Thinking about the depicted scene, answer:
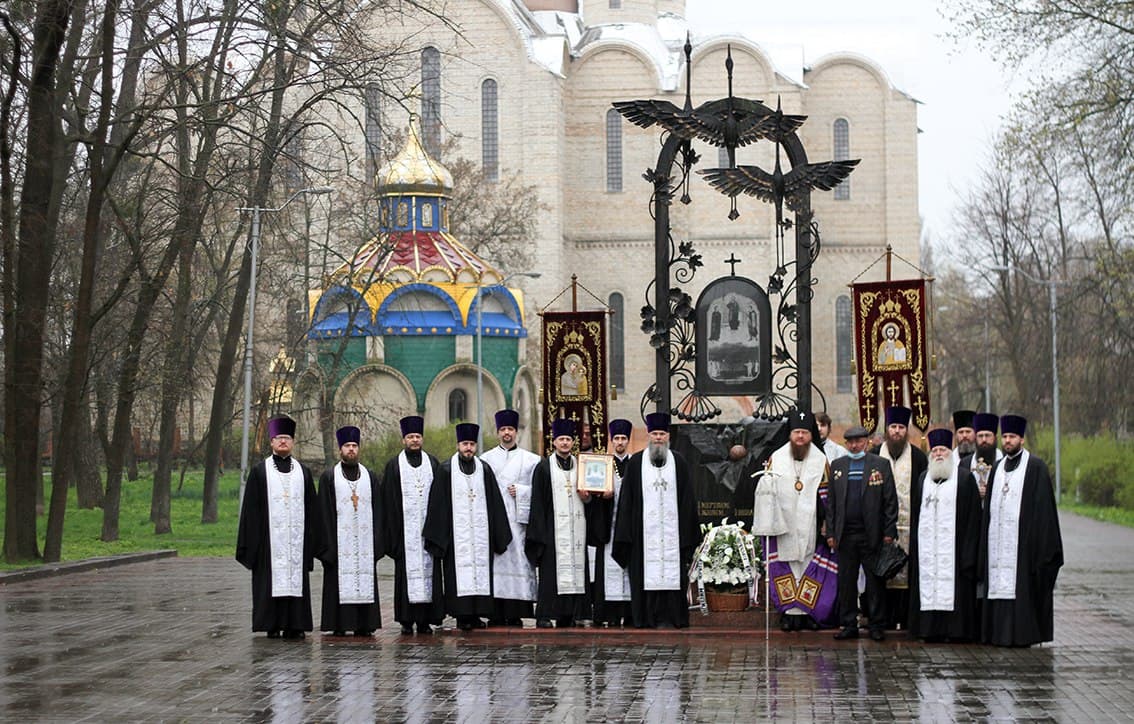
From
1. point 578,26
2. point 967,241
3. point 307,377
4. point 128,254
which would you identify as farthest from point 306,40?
point 578,26

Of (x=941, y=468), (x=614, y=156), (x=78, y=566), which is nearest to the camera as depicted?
(x=941, y=468)

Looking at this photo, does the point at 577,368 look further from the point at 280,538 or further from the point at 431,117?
the point at 431,117

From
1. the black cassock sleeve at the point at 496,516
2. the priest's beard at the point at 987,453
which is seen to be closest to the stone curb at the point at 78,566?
the black cassock sleeve at the point at 496,516

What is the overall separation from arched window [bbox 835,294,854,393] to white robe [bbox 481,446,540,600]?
50.1 metres

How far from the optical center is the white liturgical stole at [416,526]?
605 inches

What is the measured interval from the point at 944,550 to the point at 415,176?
37.4m

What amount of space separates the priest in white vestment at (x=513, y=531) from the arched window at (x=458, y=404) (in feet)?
118

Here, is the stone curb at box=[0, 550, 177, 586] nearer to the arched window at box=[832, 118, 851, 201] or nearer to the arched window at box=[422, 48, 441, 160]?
the arched window at box=[422, 48, 441, 160]

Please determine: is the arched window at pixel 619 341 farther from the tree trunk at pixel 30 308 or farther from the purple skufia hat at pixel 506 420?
the purple skufia hat at pixel 506 420

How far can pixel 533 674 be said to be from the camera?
12.6 metres

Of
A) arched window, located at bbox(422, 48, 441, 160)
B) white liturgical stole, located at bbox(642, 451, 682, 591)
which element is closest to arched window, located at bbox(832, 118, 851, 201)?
arched window, located at bbox(422, 48, 441, 160)

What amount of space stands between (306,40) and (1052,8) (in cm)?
1099

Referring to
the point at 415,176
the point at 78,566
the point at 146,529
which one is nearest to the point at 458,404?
the point at 415,176

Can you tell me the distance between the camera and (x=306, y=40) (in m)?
21.2
